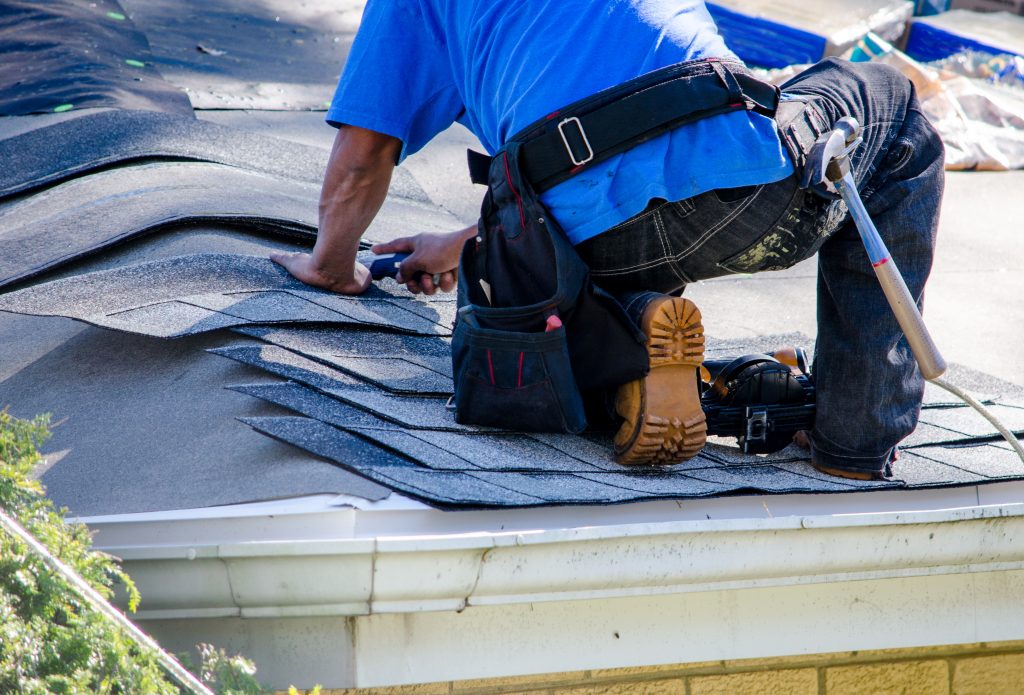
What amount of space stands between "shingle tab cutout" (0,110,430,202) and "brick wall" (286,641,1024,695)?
224 centimetres

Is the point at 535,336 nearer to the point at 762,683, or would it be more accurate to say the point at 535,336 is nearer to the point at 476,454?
the point at 476,454

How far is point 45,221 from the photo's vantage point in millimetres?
3039

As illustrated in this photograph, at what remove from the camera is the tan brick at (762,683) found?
2373 mm

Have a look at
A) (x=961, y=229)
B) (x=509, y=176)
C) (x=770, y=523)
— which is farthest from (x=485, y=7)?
(x=961, y=229)

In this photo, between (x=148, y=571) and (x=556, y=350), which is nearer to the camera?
(x=148, y=571)

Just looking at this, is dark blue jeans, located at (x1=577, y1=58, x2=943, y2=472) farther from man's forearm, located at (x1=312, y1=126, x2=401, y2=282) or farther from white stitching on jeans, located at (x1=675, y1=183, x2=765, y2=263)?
man's forearm, located at (x1=312, y1=126, x2=401, y2=282)

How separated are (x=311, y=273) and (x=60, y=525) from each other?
1267mm

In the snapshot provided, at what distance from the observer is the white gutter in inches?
67.8

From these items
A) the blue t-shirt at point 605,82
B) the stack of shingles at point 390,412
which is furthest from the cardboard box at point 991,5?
the blue t-shirt at point 605,82

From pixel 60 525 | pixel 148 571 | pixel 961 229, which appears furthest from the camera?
pixel 961 229

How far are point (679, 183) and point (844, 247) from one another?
464 millimetres

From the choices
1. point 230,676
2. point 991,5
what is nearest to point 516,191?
point 230,676

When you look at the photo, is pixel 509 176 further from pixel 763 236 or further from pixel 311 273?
pixel 311 273

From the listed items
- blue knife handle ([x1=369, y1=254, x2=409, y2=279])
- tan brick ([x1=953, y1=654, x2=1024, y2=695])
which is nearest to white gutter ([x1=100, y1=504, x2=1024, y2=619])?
tan brick ([x1=953, y1=654, x2=1024, y2=695])
